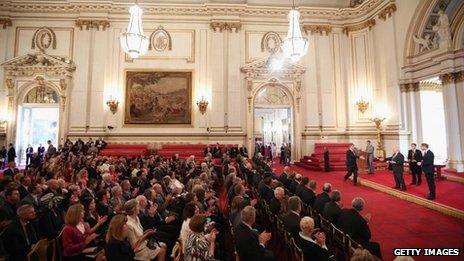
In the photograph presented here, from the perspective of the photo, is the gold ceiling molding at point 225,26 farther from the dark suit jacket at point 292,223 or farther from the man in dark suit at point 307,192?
the dark suit jacket at point 292,223

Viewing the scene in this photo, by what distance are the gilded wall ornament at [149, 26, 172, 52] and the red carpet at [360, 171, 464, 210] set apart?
11.0m

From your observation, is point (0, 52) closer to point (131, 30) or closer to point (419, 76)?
point (131, 30)

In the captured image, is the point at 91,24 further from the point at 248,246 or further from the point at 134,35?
the point at 248,246

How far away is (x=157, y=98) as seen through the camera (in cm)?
1408

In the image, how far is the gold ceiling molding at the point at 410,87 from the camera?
12.3 metres

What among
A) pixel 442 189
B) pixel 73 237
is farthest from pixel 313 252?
pixel 442 189

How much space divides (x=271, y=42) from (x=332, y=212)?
12.3m

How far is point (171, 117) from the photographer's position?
14141 millimetres

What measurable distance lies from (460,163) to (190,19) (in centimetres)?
1326

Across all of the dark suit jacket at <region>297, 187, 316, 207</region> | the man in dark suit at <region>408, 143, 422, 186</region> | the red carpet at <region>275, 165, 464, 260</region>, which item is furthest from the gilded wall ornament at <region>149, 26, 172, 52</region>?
the man in dark suit at <region>408, 143, 422, 186</region>

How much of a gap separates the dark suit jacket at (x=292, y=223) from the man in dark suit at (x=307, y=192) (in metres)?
1.71

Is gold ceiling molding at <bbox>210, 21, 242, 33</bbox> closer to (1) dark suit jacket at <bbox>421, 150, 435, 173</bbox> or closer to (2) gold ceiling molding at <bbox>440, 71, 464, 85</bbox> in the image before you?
(2) gold ceiling molding at <bbox>440, 71, 464, 85</bbox>

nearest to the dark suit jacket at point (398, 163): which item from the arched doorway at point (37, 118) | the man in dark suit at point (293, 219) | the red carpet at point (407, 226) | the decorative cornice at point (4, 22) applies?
the red carpet at point (407, 226)

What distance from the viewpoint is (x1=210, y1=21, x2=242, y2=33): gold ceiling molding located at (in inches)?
571
